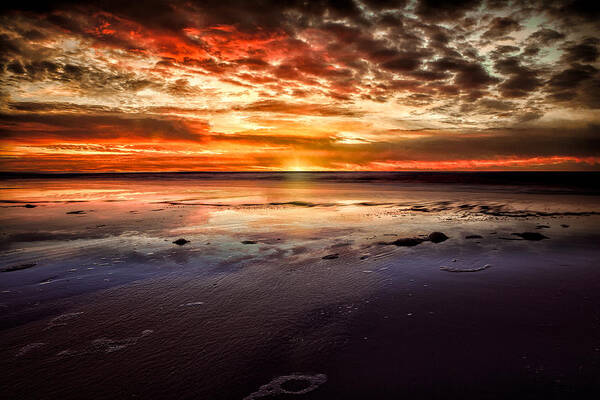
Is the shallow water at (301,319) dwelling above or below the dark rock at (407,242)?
below

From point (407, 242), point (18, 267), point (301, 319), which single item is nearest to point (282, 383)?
point (301, 319)

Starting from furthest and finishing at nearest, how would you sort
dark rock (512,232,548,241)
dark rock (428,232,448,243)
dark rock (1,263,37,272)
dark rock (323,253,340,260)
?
dark rock (512,232,548,241), dark rock (428,232,448,243), dark rock (323,253,340,260), dark rock (1,263,37,272)

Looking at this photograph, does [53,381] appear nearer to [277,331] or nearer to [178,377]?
[178,377]

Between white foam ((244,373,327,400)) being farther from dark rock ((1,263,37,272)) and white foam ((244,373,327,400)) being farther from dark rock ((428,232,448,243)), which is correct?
dark rock ((428,232,448,243))

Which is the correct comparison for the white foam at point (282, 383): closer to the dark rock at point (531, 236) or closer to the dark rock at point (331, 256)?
the dark rock at point (331, 256)

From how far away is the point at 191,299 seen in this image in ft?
18.3

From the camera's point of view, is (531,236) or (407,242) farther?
(531,236)

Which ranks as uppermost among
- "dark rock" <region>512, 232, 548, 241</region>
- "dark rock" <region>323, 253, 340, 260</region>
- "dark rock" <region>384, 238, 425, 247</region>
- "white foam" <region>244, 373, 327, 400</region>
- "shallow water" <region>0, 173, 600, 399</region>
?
"dark rock" <region>512, 232, 548, 241</region>

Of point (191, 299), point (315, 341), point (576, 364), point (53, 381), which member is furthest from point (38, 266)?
point (576, 364)

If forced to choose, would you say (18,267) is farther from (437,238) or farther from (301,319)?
(437,238)

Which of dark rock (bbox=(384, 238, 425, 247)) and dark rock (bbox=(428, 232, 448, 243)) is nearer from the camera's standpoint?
dark rock (bbox=(384, 238, 425, 247))

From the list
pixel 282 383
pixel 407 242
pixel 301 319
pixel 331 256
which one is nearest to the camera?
pixel 282 383

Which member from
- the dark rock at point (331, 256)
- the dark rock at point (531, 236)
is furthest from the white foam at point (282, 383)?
the dark rock at point (531, 236)

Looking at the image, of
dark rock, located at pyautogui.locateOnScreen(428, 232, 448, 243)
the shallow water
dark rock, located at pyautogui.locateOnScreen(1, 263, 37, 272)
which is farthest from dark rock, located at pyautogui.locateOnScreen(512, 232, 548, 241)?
dark rock, located at pyautogui.locateOnScreen(1, 263, 37, 272)
